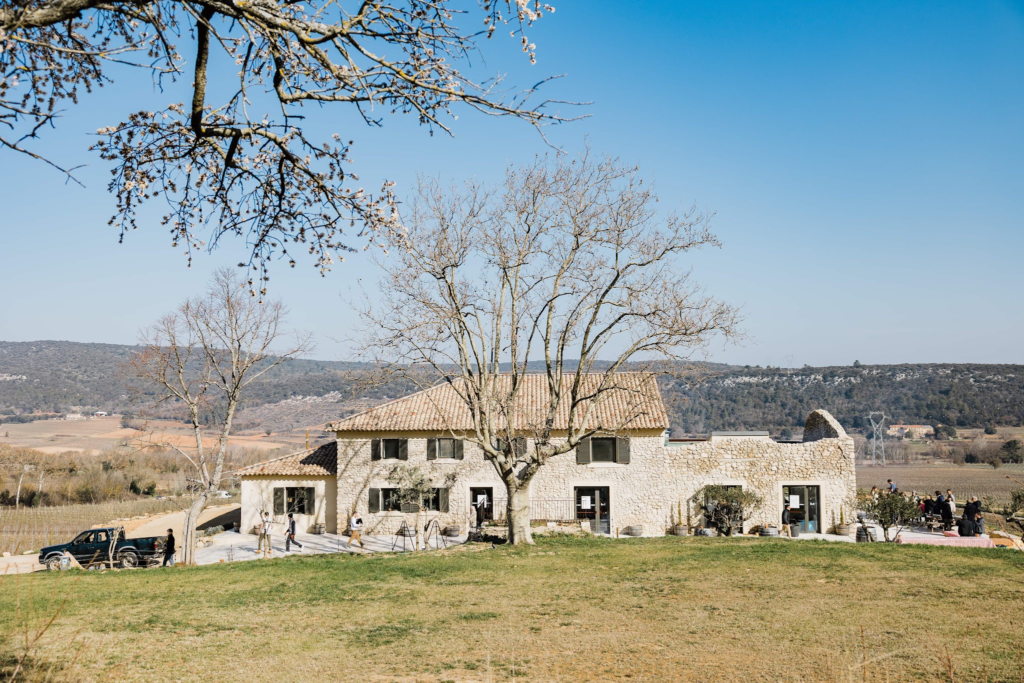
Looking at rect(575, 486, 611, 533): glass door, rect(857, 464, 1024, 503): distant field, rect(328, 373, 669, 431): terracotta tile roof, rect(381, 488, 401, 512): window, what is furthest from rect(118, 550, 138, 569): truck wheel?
rect(857, 464, 1024, 503): distant field

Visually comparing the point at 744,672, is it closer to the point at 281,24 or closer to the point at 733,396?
the point at 281,24

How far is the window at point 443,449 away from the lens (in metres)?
29.1

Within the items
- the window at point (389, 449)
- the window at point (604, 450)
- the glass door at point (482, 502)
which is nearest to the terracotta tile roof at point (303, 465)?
the window at point (389, 449)

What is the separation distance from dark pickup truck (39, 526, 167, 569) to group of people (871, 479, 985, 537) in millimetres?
23395

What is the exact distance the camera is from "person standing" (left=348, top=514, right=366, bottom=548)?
24.9m

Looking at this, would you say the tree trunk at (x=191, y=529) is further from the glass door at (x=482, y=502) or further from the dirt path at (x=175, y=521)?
the dirt path at (x=175, y=521)

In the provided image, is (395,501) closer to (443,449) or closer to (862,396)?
(443,449)

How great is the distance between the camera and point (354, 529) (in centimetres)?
2572

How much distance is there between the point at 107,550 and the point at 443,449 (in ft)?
40.5

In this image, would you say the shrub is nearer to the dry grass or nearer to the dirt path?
the dirt path

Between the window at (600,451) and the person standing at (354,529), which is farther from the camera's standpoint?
the window at (600,451)

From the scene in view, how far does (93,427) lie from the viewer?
95.6 meters

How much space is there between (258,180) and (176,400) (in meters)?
21.3

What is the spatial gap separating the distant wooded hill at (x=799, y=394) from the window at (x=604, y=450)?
39.7 meters
